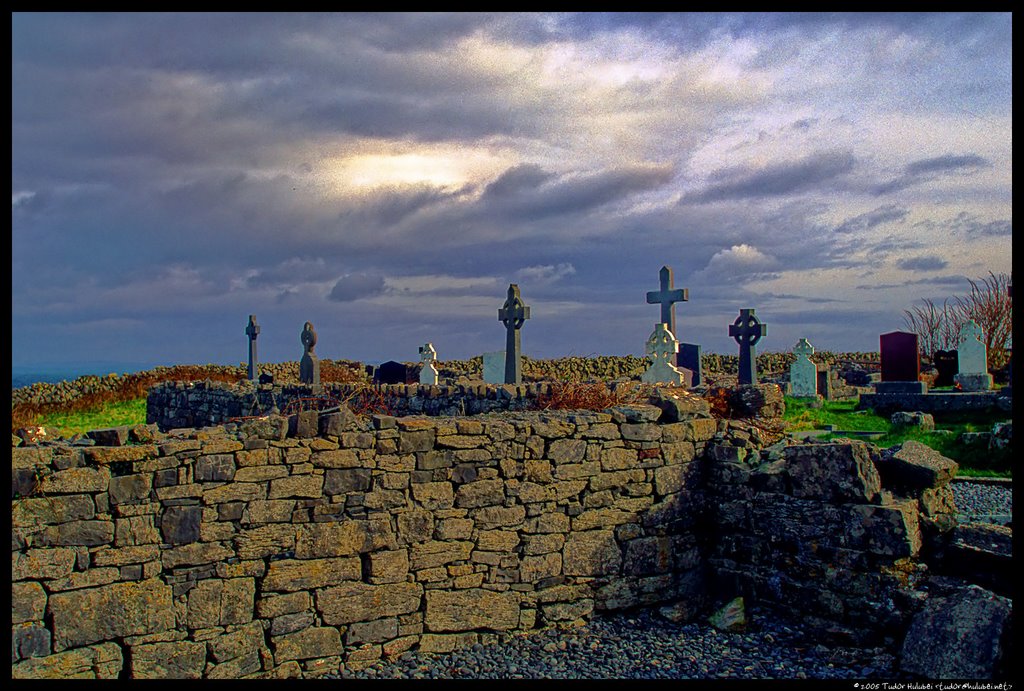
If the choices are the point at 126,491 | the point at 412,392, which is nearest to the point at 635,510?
the point at 126,491

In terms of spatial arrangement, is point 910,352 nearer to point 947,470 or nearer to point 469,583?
point 947,470

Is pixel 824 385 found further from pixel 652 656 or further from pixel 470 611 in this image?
pixel 470 611

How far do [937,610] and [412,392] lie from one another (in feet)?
30.7

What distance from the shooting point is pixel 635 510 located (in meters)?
7.61

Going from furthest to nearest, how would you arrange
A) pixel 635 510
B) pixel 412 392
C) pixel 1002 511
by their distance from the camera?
1. pixel 412 392
2. pixel 1002 511
3. pixel 635 510

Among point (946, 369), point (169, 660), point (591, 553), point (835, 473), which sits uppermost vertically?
point (946, 369)

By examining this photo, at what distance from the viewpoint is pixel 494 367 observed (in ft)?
62.0

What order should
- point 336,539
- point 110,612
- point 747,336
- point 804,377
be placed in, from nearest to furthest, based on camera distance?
point 110,612, point 336,539, point 747,336, point 804,377

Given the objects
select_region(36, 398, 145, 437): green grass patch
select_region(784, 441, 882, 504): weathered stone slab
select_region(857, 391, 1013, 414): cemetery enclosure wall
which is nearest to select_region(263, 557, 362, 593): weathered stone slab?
select_region(784, 441, 882, 504): weathered stone slab

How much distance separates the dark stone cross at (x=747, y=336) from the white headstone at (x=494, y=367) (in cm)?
657

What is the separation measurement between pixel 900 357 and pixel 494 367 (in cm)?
1025

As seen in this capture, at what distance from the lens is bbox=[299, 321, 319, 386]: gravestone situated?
1817 centimetres

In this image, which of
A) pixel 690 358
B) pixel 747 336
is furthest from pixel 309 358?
pixel 747 336

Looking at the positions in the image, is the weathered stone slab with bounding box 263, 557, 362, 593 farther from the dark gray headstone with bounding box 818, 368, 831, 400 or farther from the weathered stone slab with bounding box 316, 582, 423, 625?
the dark gray headstone with bounding box 818, 368, 831, 400
